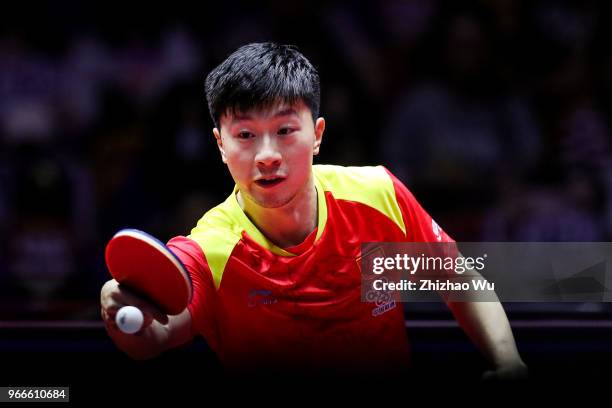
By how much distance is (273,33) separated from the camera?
514 centimetres

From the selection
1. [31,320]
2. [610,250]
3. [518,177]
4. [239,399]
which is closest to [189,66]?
[518,177]

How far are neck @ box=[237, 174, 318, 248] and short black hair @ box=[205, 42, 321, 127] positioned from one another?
0.76 ft

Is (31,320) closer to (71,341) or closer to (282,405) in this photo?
(71,341)

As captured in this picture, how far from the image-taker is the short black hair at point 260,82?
7.60ft

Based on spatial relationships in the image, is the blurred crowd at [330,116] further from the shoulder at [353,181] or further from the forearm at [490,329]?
the forearm at [490,329]

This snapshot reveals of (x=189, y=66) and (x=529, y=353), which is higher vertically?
(x=189, y=66)

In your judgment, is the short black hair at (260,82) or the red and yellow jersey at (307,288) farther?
the red and yellow jersey at (307,288)

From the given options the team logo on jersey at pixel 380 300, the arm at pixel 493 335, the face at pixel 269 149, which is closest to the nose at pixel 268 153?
the face at pixel 269 149

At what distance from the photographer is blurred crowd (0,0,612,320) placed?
15.5ft

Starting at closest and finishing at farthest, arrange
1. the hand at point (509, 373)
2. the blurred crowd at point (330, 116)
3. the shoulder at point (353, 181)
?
the hand at point (509, 373) → the shoulder at point (353, 181) → the blurred crowd at point (330, 116)

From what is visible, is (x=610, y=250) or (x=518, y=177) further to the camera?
(x=518, y=177)

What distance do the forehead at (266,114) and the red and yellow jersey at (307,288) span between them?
0.30 meters

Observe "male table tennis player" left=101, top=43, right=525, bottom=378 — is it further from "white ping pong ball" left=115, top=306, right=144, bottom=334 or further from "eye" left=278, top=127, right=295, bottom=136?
"white ping pong ball" left=115, top=306, right=144, bottom=334

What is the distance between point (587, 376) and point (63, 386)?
137 centimetres
